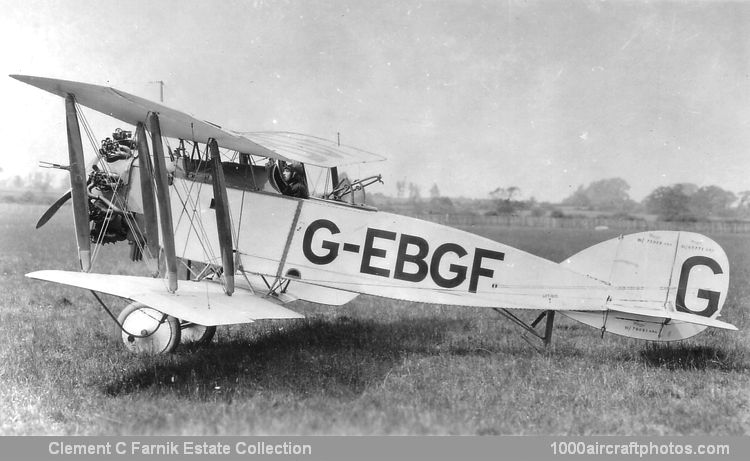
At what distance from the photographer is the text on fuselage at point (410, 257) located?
5.12m

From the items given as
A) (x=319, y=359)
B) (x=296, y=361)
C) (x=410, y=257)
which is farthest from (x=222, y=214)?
(x=410, y=257)

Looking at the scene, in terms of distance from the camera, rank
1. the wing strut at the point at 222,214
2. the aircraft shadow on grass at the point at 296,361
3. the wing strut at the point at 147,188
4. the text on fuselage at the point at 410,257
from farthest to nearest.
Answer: the text on fuselage at the point at 410,257 < the wing strut at the point at 222,214 < the wing strut at the point at 147,188 < the aircraft shadow on grass at the point at 296,361

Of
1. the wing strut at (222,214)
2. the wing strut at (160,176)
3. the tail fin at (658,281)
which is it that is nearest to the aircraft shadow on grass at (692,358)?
the tail fin at (658,281)

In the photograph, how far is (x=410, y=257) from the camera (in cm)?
513

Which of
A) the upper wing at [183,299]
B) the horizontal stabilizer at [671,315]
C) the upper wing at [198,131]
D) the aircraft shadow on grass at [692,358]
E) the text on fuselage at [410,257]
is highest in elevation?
the upper wing at [198,131]

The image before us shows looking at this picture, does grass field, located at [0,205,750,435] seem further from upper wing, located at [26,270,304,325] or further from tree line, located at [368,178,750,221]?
tree line, located at [368,178,750,221]

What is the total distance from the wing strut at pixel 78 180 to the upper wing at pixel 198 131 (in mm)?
180

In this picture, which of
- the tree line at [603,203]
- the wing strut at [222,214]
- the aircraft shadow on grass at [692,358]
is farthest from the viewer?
the tree line at [603,203]

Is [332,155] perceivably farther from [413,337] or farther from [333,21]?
[413,337]

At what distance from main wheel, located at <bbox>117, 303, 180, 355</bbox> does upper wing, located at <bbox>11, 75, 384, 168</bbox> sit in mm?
1819

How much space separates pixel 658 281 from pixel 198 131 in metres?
4.84

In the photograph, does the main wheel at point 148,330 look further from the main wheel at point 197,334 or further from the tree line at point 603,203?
the tree line at point 603,203

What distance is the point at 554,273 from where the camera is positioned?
5121 mm

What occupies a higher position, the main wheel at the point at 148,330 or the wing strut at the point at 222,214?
the wing strut at the point at 222,214
